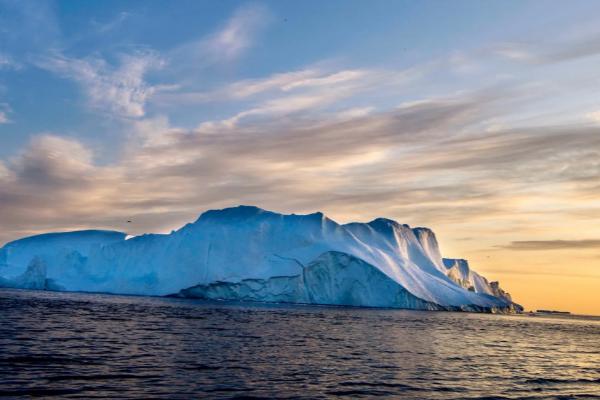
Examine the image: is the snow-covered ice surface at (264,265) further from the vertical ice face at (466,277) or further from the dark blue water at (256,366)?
the dark blue water at (256,366)

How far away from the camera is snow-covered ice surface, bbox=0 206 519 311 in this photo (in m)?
84.2

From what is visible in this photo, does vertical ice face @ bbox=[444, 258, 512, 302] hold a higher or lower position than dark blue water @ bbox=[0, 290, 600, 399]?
higher

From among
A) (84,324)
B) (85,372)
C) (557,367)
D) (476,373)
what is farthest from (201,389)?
(84,324)

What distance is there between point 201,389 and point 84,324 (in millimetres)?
20034

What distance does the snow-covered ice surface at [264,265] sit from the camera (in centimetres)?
8425

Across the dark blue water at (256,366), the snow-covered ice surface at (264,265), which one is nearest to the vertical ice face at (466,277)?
the snow-covered ice surface at (264,265)

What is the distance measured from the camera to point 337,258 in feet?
273

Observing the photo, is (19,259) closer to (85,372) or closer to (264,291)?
(264,291)

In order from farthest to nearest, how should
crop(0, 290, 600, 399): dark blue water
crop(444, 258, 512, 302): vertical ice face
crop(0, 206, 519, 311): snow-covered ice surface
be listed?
crop(444, 258, 512, 302): vertical ice face → crop(0, 206, 519, 311): snow-covered ice surface → crop(0, 290, 600, 399): dark blue water

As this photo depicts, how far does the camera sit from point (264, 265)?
85.8 meters

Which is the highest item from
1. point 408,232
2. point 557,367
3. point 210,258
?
point 408,232

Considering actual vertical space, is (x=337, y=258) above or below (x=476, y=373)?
above

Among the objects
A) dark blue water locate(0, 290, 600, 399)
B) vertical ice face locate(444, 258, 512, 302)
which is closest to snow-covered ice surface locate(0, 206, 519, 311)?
vertical ice face locate(444, 258, 512, 302)

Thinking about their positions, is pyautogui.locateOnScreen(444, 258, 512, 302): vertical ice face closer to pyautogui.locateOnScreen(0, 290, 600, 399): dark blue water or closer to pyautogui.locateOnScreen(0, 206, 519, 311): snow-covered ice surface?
pyautogui.locateOnScreen(0, 206, 519, 311): snow-covered ice surface
